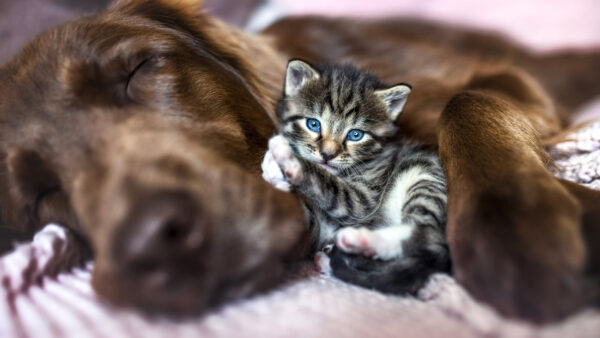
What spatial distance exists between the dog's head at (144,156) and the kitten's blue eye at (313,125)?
15 cm

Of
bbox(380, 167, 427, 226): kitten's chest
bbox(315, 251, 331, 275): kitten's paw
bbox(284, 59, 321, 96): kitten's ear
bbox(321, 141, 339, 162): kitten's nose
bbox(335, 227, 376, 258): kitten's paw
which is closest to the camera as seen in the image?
bbox(335, 227, 376, 258): kitten's paw

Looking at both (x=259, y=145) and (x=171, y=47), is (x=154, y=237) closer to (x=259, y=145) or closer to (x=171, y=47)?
(x=259, y=145)

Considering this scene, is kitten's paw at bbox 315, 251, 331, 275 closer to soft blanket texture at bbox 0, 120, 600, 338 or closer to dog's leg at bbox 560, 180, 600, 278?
soft blanket texture at bbox 0, 120, 600, 338

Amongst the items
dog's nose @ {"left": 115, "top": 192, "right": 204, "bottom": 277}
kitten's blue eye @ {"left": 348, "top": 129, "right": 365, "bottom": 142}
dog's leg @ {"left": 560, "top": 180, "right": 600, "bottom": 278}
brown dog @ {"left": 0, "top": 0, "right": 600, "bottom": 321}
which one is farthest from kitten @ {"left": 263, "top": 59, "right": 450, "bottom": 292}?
dog's nose @ {"left": 115, "top": 192, "right": 204, "bottom": 277}

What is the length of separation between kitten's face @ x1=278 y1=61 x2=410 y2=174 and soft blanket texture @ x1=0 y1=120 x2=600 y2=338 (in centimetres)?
53

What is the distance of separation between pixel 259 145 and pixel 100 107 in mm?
498

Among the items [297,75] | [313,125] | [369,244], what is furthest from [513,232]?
[297,75]

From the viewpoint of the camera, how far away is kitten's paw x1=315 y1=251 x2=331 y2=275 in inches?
49.2

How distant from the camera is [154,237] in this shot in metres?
0.84

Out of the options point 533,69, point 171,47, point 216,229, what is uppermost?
point 171,47

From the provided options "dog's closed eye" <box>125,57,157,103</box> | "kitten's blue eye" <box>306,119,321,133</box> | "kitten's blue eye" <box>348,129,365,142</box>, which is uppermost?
"dog's closed eye" <box>125,57,157,103</box>

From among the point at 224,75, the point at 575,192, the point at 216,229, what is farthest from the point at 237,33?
the point at 575,192

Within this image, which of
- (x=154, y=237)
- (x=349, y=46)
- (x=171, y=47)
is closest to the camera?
(x=154, y=237)

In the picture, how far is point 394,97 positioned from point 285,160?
58 centimetres
